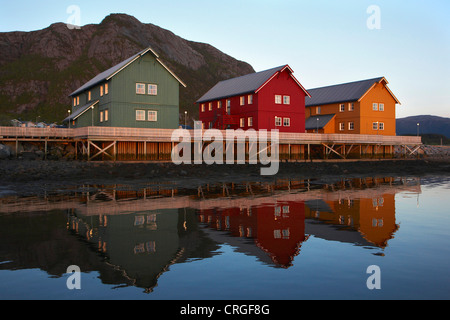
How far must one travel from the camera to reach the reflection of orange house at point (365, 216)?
1248 centimetres

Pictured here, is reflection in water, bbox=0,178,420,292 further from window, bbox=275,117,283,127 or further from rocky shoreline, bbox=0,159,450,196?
window, bbox=275,117,283,127

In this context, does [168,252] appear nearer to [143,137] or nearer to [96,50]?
[143,137]

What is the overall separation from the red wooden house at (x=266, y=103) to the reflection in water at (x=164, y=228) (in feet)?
100

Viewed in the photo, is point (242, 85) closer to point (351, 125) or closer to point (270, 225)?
point (351, 125)

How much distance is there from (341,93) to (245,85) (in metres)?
17.5

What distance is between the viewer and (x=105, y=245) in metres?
10.8

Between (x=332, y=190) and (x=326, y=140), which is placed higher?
(x=326, y=140)

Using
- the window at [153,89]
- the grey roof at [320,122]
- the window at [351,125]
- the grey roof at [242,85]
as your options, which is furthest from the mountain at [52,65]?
the window at [351,125]

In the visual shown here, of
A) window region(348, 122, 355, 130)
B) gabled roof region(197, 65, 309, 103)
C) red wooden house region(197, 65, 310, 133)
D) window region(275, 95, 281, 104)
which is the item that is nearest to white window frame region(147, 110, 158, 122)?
red wooden house region(197, 65, 310, 133)

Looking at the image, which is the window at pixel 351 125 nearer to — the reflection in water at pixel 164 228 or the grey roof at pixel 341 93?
the grey roof at pixel 341 93

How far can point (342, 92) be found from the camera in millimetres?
63688

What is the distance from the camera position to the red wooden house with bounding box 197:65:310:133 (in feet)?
168

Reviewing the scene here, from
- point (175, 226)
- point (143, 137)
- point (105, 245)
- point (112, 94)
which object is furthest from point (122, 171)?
point (105, 245)

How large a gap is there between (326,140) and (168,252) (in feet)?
146
